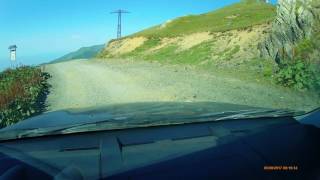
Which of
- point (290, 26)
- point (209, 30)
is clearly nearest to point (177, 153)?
point (290, 26)

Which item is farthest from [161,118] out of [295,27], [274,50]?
[274,50]

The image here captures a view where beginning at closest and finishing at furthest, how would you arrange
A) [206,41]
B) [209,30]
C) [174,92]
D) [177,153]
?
[177,153]
[174,92]
[206,41]
[209,30]

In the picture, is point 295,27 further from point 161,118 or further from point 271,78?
point 161,118

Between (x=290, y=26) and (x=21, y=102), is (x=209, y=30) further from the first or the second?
(x=21, y=102)

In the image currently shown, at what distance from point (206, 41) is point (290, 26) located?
70.5ft

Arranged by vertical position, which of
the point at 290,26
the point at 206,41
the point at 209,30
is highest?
the point at 209,30

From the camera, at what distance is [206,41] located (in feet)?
132

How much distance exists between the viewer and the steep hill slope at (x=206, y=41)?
97.9 ft

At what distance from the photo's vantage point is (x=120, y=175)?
253cm

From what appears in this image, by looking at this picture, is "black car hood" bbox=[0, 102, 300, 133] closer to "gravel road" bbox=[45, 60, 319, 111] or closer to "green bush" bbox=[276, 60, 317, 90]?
"gravel road" bbox=[45, 60, 319, 111]

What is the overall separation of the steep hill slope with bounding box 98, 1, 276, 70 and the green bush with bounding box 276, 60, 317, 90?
888 cm

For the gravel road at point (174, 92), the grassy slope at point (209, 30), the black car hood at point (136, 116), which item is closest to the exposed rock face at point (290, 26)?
the grassy slope at point (209, 30)

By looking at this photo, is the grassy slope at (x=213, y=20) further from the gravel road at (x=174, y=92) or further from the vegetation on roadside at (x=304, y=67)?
the vegetation on roadside at (x=304, y=67)

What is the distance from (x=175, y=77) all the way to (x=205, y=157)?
16.9 meters
